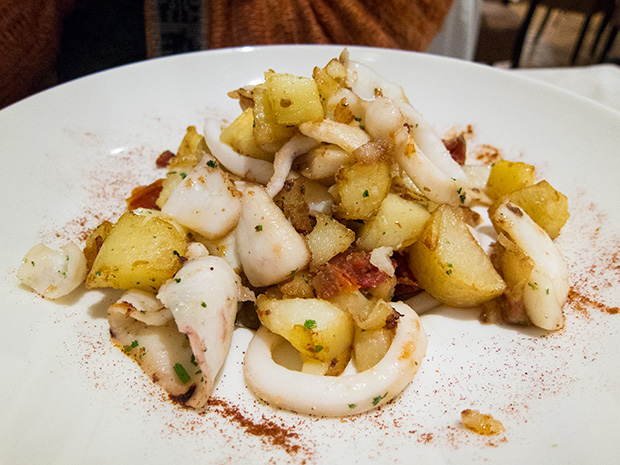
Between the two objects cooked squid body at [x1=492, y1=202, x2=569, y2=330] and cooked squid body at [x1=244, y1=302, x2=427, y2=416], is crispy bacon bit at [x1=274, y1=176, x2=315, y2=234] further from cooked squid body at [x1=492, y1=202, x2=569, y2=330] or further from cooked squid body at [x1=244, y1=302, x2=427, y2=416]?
cooked squid body at [x1=492, y1=202, x2=569, y2=330]

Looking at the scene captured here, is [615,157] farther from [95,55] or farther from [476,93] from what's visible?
A: [95,55]

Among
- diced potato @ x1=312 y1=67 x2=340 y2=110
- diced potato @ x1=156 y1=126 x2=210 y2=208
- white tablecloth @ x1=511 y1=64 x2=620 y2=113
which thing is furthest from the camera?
white tablecloth @ x1=511 y1=64 x2=620 y2=113

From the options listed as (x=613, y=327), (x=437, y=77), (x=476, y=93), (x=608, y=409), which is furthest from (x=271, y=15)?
(x=608, y=409)

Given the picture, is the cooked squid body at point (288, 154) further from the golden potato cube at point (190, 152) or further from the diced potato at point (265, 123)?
the golden potato cube at point (190, 152)

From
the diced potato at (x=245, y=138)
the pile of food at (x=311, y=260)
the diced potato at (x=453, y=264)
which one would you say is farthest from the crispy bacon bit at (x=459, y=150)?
the diced potato at (x=245, y=138)

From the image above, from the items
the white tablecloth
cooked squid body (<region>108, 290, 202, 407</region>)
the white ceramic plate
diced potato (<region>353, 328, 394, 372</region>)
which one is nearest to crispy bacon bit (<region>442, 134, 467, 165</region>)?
the white ceramic plate

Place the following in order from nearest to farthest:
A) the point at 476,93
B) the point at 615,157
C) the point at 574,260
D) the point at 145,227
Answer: the point at 145,227
the point at 574,260
the point at 615,157
the point at 476,93
